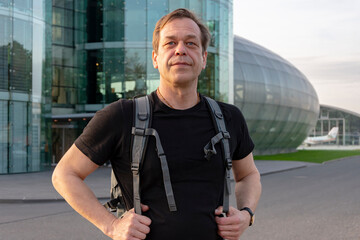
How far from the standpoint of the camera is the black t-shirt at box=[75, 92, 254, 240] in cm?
207

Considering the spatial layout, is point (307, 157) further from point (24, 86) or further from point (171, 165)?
point (171, 165)

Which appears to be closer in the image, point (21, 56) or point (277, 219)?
point (277, 219)

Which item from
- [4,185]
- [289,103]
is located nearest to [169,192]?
[4,185]

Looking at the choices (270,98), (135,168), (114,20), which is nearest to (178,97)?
(135,168)

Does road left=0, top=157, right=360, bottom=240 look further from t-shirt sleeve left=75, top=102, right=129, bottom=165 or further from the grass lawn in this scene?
the grass lawn

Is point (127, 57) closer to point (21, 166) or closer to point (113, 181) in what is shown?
point (21, 166)

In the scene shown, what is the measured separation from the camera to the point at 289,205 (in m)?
11.3

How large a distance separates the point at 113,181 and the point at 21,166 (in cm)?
2034

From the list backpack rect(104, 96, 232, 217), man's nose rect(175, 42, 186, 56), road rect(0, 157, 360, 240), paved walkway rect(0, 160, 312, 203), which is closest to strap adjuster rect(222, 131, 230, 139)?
backpack rect(104, 96, 232, 217)

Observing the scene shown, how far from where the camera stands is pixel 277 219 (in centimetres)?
938

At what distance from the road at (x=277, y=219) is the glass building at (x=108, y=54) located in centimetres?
1399

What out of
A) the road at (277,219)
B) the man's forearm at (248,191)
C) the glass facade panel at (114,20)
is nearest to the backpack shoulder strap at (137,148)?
the man's forearm at (248,191)

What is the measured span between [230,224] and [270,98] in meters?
40.8

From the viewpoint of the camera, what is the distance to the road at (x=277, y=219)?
8.01m
